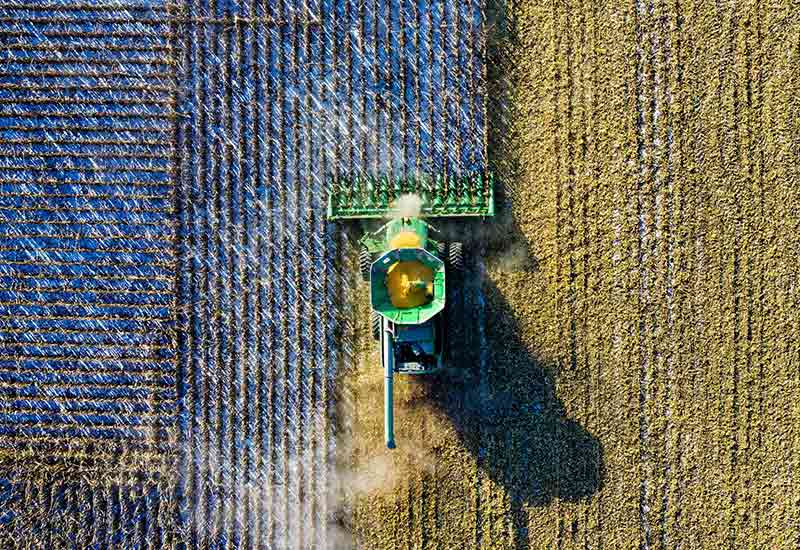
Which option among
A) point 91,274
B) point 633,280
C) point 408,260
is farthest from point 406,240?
point 91,274

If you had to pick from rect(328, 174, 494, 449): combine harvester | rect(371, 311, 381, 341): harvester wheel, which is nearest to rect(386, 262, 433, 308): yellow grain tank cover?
rect(328, 174, 494, 449): combine harvester

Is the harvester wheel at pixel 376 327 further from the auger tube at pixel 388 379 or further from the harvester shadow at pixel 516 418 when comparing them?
the harvester shadow at pixel 516 418

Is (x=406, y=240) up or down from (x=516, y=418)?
up

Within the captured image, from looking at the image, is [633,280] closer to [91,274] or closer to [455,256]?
[455,256]

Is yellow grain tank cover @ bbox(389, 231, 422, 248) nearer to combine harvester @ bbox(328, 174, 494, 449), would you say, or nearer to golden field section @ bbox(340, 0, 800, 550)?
combine harvester @ bbox(328, 174, 494, 449)

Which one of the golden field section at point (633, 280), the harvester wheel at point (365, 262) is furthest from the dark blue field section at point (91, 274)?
the golden field section at point (633, 280)
